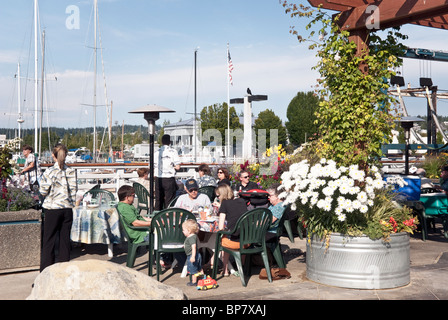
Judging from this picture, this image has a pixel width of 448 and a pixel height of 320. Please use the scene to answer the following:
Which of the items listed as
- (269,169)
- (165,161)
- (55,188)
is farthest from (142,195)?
(55,188)

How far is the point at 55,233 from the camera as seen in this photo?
6371 millimetres

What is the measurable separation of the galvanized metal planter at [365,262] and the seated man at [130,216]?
252cm

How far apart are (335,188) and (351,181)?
20cm

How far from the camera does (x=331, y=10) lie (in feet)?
22.0

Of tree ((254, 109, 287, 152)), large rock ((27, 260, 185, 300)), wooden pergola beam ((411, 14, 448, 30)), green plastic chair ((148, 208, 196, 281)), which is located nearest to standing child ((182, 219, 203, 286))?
green plastic chair ((148, 208, 196, 281))

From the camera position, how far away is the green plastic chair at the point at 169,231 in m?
6.38

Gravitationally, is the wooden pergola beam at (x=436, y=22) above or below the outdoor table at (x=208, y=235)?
above

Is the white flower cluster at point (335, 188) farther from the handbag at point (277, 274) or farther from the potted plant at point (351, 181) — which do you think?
the handbag at point (277, 274)

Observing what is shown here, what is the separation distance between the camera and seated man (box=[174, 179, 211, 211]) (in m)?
7.41

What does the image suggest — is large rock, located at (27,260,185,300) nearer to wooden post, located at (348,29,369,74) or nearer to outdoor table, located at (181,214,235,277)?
outdoor table, located at (181,214,235,277)

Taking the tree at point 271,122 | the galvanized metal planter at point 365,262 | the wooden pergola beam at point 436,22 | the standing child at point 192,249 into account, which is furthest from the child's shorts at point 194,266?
the tree at point 271,122

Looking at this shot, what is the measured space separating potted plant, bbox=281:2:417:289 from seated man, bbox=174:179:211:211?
1.72 meters

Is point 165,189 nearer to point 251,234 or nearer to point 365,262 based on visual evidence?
point 251,234
